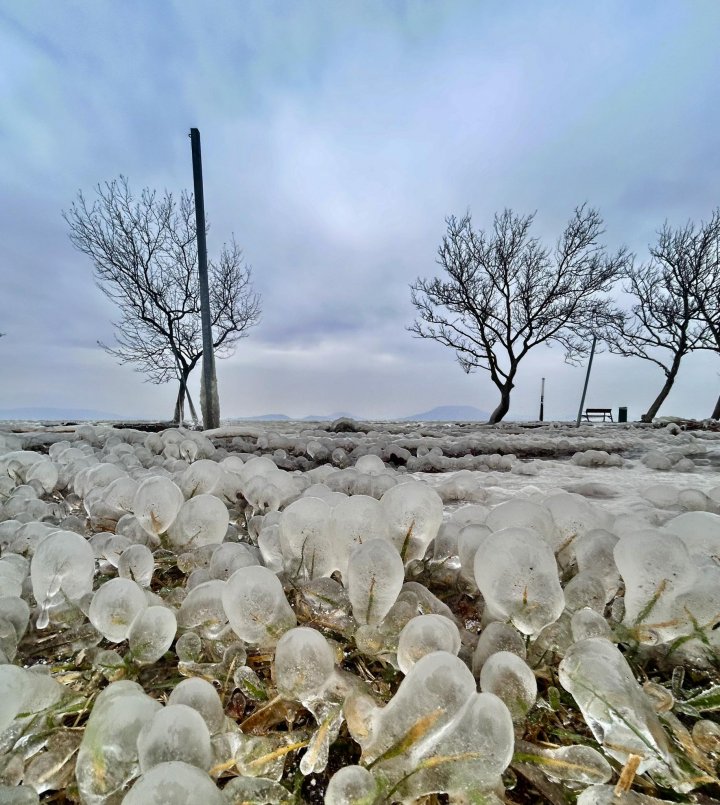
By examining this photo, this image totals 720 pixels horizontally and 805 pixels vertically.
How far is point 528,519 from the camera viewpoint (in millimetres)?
529

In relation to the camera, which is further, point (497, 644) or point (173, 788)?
point (497, 644)

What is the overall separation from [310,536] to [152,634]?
19cm

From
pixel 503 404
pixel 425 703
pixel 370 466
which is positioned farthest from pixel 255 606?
pixel 503 404

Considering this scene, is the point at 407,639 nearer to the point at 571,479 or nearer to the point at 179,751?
the point at 179,751

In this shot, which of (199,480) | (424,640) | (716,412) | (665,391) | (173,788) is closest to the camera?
(173,788)

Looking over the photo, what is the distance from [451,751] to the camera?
284 millimetres

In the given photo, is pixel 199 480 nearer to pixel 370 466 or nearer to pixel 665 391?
pixel 370 466

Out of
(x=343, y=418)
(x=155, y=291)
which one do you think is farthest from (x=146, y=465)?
(x=155, y=291)

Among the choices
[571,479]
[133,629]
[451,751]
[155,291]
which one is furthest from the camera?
[155,291]

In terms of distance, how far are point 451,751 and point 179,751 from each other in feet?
0.59

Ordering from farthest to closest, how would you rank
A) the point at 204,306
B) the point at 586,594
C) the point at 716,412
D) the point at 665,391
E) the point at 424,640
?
the point at 665,391
the point at 716,412
the point at 204,306
the point at 586,594
the point at 424,640

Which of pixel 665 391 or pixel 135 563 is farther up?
pixel 665 391

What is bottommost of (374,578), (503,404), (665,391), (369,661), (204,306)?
(369,661)

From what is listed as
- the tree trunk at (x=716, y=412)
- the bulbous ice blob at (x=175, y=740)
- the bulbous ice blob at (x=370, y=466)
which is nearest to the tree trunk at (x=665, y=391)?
the tree trunk at (x=716, y=412)
